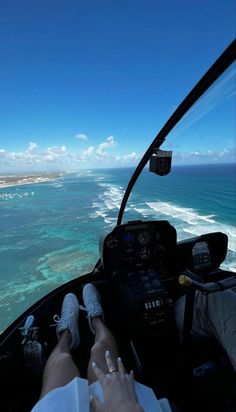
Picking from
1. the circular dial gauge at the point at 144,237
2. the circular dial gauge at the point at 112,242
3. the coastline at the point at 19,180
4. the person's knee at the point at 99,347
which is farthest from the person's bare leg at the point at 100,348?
the coastline at the point at 19,180

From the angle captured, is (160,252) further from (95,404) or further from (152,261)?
(95,404)

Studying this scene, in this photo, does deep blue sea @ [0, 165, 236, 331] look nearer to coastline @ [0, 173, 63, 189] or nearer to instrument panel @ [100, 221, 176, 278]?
instrument panel @ [100, 221, 176, 278]

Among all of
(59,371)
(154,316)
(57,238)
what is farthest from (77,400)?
(57,238)

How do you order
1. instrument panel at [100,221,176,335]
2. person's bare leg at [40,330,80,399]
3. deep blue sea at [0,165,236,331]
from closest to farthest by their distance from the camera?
person's bare leg at [40,330,80,399], instrument panel at [100,221,176,335], deep blue sea at [0,165,236,331]

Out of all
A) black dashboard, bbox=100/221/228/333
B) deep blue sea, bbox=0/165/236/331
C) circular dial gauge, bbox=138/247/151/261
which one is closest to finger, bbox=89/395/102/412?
black dashboard, bbox=100/221/228/333

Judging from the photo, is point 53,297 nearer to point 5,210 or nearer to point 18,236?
point 18,236

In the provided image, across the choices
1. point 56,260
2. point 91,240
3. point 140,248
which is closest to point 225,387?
point 140,248
